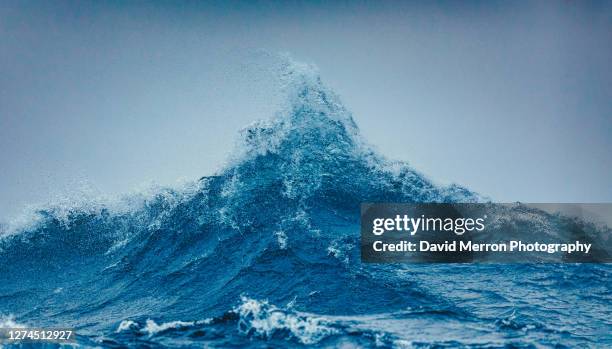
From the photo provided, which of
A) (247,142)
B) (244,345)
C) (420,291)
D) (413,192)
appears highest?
(247,142)

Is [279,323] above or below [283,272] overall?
below

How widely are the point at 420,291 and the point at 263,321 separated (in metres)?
1.53

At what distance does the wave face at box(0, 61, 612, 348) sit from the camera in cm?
426

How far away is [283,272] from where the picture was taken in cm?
504

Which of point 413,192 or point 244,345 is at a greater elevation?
point 413,192

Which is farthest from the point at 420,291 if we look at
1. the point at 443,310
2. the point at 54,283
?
the point at 54,283

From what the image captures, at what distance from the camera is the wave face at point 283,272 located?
4.26 metres

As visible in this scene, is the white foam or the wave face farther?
the wave face

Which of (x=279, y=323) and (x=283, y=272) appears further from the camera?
(x=283, y=272)

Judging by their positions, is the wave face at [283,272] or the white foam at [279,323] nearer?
the white foam at [279,323]

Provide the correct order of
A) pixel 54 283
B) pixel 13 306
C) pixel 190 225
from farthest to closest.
Result: pixel 190 225 < pixel 54 283 < pixel 13 306

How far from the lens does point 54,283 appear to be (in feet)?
18.0

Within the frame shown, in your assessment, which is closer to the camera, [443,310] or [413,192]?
[443,310]

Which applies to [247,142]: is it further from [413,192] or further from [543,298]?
[543,298]
